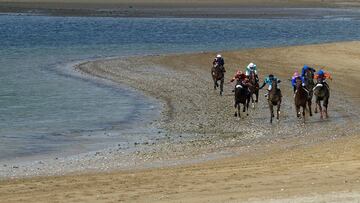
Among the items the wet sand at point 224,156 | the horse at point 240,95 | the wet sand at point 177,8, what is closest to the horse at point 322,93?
the wet sand at point 224,156

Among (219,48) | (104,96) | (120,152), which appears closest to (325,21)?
(219,48)

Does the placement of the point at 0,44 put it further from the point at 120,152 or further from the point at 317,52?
the point at 120,152

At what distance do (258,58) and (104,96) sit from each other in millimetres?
14690

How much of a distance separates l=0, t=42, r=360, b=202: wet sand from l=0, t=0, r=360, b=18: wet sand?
164 ft

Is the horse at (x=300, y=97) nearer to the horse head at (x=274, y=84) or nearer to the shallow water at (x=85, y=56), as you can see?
the horse head at (x=274, y=84)

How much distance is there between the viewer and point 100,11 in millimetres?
93938

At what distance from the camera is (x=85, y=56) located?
52.9 metres

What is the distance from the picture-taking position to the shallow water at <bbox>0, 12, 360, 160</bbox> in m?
25.1

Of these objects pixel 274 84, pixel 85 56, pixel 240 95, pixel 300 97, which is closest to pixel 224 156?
pixel 300 97

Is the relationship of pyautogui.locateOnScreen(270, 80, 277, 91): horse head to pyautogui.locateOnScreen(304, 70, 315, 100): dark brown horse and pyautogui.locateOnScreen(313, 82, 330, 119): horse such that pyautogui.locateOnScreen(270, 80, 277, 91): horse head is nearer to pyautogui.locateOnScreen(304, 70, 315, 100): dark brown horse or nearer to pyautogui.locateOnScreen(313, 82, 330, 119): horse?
pyautogui.locateOnScreen(313, 82, 330, 119): horse

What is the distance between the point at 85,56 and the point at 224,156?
32959mm

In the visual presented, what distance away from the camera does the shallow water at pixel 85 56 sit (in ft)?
82.3

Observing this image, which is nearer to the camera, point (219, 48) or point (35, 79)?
point (35, 79)

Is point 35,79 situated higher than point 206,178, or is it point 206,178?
point 206,178
